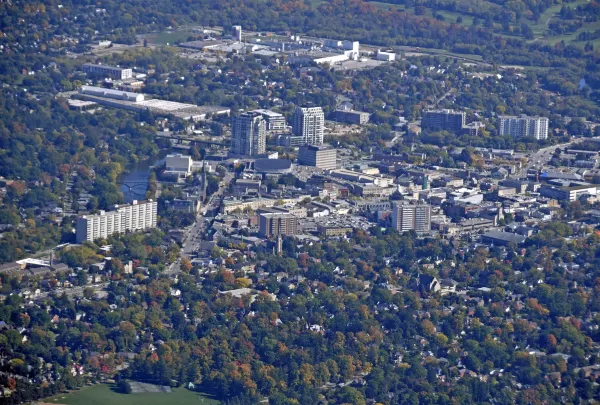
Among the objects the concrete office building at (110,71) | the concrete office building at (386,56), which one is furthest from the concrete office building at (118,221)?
the concrete office building at (386,56)

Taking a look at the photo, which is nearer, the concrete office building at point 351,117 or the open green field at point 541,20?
the concrete office building at point 351,117

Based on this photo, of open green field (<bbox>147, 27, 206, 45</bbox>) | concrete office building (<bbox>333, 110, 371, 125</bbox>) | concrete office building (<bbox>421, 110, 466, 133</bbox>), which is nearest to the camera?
concrete office building (<bbox>421, 110, 466, 133</bbox>)

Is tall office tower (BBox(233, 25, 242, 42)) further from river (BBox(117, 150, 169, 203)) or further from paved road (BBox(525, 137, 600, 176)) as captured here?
river (BBox(117, 150, 169, 203))

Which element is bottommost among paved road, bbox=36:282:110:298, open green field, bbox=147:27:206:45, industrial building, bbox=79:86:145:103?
paved road, bbox=36:282:110:298

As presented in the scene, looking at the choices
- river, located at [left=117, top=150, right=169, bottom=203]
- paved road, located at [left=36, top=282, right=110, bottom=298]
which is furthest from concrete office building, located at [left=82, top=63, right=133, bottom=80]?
paved road, located at [left=36, top=282, right=110, bottom=298]

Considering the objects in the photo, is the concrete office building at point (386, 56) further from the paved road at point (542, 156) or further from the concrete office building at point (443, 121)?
the paved road at point (542, 156)

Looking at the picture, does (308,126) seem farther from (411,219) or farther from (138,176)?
(411,219)
